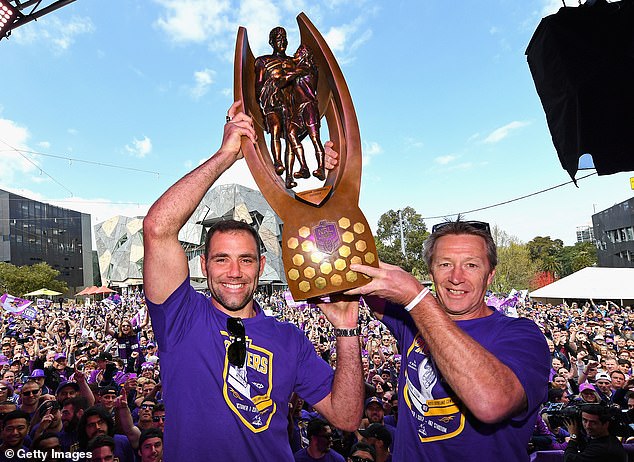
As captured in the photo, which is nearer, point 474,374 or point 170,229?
point 474,374

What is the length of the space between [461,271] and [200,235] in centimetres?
5753

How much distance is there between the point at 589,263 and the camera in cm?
5019

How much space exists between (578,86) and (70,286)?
226 feet

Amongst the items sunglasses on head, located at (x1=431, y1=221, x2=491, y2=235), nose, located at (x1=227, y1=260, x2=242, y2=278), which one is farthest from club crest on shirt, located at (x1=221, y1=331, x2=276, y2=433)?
sunglasses on head, located at (x1=431, y1=221, x2=491, y2=235)

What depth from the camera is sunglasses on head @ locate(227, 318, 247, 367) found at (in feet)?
6.73

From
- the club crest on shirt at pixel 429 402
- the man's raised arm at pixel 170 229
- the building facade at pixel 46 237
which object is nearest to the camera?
the man's raised arm at pixel 170 229

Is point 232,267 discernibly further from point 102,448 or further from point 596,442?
point 596,442

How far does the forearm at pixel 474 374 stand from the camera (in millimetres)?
1396

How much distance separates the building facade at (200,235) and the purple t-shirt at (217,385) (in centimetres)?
4408

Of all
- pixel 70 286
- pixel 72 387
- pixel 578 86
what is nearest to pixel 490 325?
pixel 578 86

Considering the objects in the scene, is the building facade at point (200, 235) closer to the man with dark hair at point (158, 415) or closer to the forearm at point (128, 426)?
the forearm at point (128, 426)

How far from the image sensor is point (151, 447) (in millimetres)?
4418

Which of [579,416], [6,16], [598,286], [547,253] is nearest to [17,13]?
[6,16]

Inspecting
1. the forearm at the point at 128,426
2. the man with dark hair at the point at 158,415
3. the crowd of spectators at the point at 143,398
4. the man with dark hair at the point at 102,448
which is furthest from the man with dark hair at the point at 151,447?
the man with dark hair at the point at 158,415
